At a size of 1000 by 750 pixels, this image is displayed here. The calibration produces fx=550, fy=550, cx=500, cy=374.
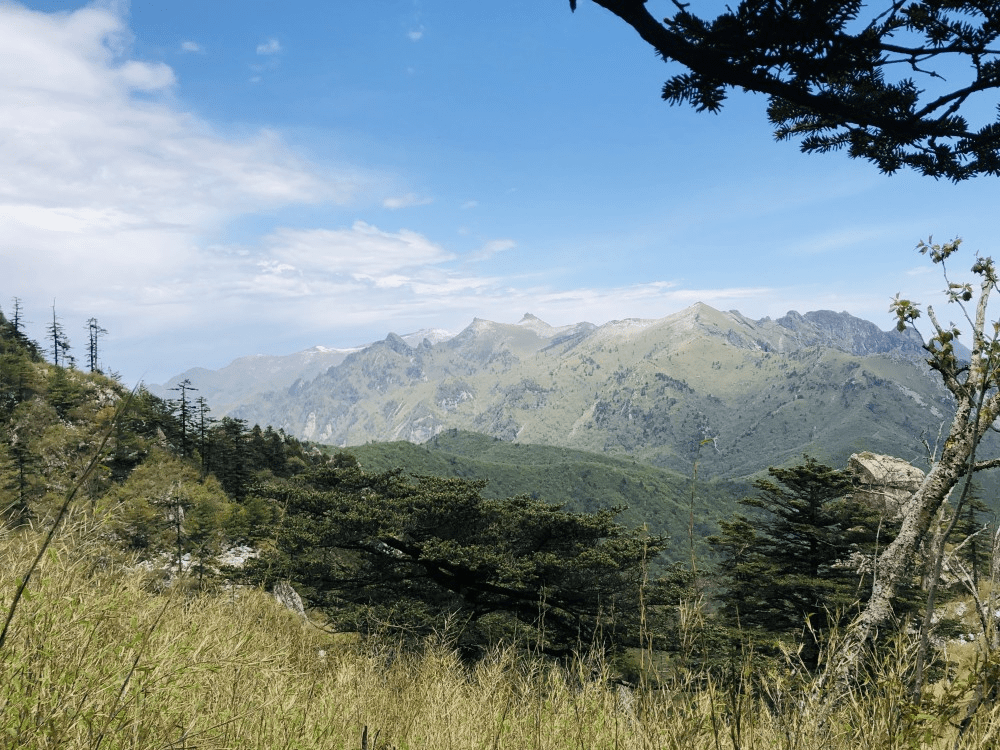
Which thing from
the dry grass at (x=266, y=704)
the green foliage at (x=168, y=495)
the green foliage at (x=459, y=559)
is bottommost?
the green foliage at (x=168, y=495)

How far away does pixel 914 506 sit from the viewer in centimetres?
725

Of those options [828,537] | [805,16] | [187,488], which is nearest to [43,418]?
[187,488]

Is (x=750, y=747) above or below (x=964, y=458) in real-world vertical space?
below

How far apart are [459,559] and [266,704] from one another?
14.6m

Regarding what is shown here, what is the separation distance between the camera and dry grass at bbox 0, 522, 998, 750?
7.94 feet

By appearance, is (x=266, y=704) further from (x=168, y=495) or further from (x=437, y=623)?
(x=168, y=495)

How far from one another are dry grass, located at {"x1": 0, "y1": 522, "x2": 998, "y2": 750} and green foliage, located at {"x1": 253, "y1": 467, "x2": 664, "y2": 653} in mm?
13098

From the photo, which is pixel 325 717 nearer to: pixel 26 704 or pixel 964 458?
pixel 26 704

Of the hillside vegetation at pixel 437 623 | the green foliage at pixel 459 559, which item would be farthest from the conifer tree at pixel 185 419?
the green foliage at pixel 459 559

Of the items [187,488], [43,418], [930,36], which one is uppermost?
[930,36]

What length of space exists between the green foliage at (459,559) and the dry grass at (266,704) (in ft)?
→ 43.0

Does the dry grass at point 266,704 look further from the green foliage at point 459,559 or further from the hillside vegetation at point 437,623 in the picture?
the green foliage at point 459,559

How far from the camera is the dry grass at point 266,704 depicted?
95.3 inches

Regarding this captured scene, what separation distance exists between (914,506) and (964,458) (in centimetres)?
88
